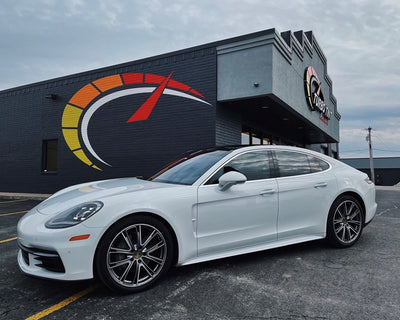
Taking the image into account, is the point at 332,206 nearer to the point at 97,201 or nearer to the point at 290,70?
the point at 97,201

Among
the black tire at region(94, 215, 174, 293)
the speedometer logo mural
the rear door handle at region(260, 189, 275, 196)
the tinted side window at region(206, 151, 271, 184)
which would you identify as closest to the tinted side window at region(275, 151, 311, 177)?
the tinted side window at region(206, 151, 271, 184)

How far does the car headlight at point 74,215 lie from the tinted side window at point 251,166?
1408 millimetres

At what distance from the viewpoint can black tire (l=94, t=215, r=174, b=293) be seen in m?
2.68

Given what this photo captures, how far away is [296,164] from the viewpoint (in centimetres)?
408

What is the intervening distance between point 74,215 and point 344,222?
139 inches

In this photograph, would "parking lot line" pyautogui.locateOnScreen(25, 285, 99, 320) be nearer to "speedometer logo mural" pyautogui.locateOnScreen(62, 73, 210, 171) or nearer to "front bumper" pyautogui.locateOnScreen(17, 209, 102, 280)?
"front bumper" pyautogui.locateOnScreen(17, 209, 102, 280)

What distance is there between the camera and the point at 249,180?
11.8 ft

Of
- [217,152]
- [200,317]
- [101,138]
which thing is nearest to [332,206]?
[217,152]

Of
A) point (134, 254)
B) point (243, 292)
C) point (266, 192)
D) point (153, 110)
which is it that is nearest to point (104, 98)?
point (153, 110)

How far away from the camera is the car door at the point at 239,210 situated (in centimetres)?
320

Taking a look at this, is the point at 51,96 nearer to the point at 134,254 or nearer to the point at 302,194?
the point at 134,254

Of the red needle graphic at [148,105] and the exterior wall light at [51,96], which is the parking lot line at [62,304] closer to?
the red needle graphic at [148,105]

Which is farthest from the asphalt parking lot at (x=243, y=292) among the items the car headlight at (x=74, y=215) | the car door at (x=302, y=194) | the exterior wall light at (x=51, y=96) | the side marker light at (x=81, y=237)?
the exterior wall light at (x=51, y=96)

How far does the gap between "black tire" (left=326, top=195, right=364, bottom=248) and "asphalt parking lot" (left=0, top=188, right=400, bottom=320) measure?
0.28 meters
